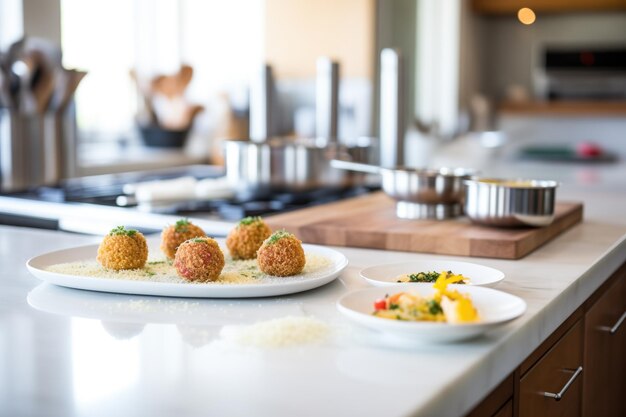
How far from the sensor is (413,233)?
1.56 metres

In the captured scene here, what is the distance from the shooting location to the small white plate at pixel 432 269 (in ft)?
3.95

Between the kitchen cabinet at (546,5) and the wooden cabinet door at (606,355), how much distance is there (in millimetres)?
3969

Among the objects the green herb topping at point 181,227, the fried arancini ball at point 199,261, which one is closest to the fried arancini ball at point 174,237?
the green herb topping at point 181,227

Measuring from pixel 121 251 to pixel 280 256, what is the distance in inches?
8.7

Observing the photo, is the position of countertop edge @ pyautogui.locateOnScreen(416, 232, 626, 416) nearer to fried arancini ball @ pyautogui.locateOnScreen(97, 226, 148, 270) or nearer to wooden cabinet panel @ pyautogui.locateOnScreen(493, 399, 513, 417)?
wooden cabinet panel @ pyautogui.locateOnScreen(493, 399, 513, 417)

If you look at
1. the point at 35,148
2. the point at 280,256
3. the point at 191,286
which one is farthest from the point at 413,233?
the point at 35,148

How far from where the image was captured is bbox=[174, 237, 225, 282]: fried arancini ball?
44.6 inches

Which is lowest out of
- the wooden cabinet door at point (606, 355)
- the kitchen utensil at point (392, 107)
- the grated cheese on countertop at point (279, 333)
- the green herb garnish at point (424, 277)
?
the wooden cabinet door at point (606, 355)

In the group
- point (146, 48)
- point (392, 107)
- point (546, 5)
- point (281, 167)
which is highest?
point (546, 5)

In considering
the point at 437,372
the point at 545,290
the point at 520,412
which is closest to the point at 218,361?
the point at 437,372

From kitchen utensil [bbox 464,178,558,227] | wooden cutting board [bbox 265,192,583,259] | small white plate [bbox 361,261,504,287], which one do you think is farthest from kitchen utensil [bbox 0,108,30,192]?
small white plate [bbox 361,261,504,287]

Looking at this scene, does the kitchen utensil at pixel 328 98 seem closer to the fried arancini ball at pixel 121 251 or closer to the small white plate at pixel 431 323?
the fried arancini ball at pixel 121 251

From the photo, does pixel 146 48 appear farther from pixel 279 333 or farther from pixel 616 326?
pixel 279 333

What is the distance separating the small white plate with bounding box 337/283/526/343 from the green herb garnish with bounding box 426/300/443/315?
3cm
